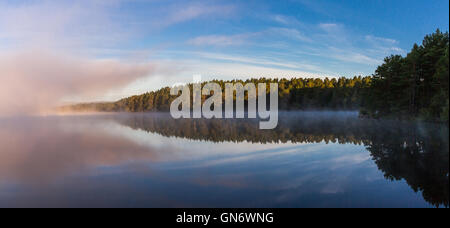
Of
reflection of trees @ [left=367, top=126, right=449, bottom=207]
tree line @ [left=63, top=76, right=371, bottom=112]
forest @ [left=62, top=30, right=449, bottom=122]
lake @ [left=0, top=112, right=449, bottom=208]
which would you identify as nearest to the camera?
lake @ [left=0, top=112, right=449, bottom=208]

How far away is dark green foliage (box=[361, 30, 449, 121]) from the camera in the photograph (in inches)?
1239

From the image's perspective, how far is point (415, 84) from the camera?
38.4 meters

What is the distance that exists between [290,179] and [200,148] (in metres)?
8.84

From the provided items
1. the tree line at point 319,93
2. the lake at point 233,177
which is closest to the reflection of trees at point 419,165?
the lake at point 233,177

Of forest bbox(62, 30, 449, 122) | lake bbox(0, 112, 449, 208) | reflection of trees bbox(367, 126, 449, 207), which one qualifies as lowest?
lake bbox(0, 112, 449, 208)

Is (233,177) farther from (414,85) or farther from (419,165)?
(414,85)

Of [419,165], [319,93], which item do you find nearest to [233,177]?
[419,165]

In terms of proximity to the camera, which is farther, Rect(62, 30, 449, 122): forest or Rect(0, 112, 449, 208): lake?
Rect(62, 30, 449, 122): forest

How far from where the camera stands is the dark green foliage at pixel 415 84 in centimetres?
3146

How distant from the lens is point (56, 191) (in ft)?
29.8

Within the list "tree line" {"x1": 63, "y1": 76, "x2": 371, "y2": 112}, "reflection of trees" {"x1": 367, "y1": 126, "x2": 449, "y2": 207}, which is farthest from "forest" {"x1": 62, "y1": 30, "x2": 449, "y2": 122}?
"tree line" {"x1": 63, "y1": 76, "x2": 371, "y2": 112}

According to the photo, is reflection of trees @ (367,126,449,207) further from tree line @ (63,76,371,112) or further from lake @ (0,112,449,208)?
tree line @ (63,76,371,112)

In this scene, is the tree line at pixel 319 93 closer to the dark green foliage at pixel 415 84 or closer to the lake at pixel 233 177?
the dark green foliage at pixel 415 84
